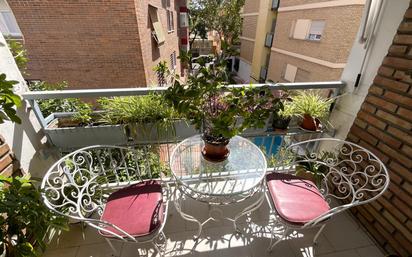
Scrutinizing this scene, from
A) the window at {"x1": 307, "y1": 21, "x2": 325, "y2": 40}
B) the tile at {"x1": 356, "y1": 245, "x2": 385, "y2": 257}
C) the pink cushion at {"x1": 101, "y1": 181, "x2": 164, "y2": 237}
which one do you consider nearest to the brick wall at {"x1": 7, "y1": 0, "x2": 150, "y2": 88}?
the pink cushion at {"x1": 101, "y1": 181, "x2": 164, "y2": 237}

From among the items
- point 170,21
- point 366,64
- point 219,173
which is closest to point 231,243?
point 219,173

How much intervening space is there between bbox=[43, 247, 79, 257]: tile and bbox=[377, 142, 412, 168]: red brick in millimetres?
2500

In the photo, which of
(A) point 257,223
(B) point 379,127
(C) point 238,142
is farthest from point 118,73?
(B) point 379,127

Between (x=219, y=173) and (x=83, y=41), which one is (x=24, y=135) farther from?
(x=83, y=41)

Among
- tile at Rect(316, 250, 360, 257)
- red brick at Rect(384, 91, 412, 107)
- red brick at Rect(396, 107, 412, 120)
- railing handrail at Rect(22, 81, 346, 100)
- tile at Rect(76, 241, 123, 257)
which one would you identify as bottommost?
tile at Rect(76, 241, 123, 257)

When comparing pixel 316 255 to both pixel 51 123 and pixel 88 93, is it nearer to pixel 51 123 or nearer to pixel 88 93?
pixel 88 93

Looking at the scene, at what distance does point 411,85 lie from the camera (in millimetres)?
1284

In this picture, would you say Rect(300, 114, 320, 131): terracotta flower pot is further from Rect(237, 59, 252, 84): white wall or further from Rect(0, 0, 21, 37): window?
Rect(237, 59, 252, 84): white wall

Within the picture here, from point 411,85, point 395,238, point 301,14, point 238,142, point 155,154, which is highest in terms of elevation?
point 301,14

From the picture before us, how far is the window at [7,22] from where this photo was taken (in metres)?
4.68

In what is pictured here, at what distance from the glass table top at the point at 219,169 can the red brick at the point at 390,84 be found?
107cm

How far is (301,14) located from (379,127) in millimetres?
7652

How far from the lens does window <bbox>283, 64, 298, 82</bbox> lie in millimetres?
8260

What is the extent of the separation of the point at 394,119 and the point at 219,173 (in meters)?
1.35
